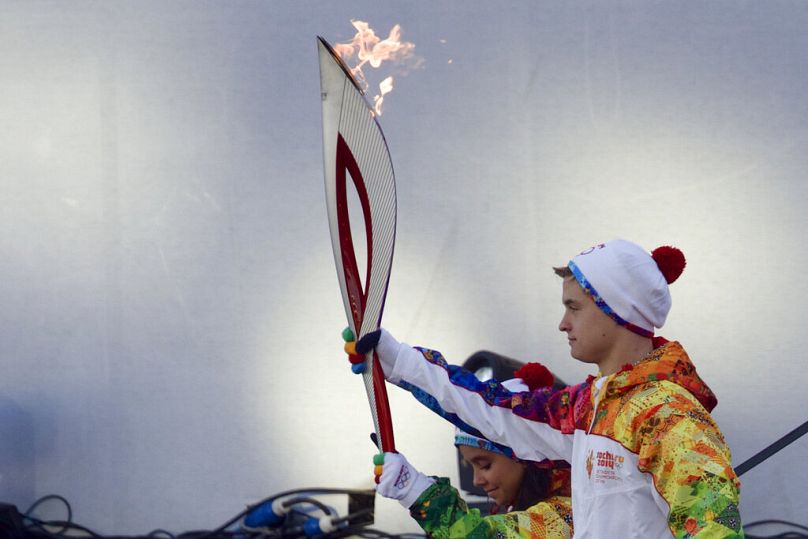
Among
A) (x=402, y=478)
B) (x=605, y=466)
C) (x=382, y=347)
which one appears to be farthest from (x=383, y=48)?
(x=605, y=466)

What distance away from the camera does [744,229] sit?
10.6ft

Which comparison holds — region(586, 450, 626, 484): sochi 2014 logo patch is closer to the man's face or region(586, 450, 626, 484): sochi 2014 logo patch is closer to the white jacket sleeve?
the man's face

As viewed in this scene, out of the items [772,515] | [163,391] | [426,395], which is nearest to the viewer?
[426,395]

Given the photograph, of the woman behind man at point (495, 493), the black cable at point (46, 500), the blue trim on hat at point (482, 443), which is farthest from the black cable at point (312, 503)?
the blue trim on hat at point (482, 443)

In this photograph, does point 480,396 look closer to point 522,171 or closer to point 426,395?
point 426,395

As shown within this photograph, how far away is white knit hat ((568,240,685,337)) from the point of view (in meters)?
1.75

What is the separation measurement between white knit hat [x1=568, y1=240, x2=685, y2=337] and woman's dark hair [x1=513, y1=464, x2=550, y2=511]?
18.7 inches

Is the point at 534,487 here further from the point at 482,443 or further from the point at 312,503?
the point at 312,503

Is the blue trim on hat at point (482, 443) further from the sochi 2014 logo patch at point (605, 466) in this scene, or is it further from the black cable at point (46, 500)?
the black cable at point (46, 500)

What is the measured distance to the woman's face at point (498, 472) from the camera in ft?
6.93

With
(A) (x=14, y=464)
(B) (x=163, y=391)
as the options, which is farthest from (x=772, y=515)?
(A) (x=14, y=464)

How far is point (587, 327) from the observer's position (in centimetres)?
178

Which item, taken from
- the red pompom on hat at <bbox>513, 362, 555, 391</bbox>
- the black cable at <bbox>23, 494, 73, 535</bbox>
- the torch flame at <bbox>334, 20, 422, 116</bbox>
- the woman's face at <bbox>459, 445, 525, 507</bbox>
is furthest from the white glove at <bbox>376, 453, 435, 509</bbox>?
the black cable at <bbox>23, 494, 73, 535</bbox>

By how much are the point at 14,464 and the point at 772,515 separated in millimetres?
2381
